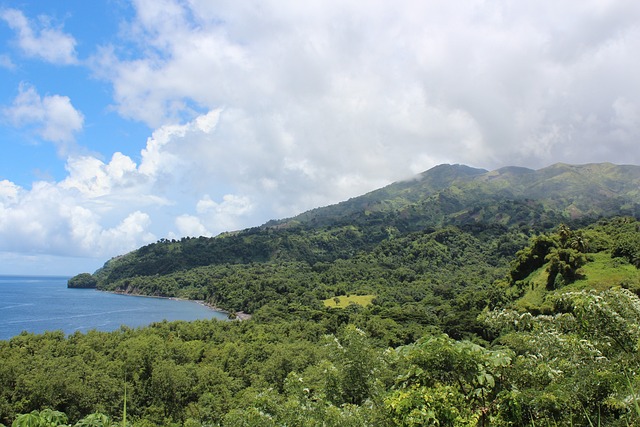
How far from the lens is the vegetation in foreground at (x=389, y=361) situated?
23.0 ft


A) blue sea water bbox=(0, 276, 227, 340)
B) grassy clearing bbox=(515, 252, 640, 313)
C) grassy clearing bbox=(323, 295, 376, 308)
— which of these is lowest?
grassy clearing bbox=(323, 295, 376, 308)

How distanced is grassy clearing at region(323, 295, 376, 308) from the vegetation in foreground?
3.82 m

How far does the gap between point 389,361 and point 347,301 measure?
3580 inches

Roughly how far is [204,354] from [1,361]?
65.8 feet

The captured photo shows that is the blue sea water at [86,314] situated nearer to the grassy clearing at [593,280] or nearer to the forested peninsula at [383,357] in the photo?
the forested peninsula at [383,357]

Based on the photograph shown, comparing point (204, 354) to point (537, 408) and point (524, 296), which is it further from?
point (537, 408)

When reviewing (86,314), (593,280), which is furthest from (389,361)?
(86,314)

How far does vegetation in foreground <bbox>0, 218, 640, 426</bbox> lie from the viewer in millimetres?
7004

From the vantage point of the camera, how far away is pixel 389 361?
41.7 feet

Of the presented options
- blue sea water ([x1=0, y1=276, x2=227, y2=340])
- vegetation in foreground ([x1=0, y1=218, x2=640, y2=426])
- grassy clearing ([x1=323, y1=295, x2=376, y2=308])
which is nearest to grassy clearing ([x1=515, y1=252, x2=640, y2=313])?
vegetation in foreground ([x1=0, y1=218, x2=640, y2=426])

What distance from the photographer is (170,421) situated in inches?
1226

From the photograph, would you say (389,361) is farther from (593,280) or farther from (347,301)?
(347,301)

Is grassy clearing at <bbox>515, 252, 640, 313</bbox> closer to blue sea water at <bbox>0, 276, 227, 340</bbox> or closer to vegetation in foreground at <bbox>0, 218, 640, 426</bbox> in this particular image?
vegetation in foreground at <bbox>0, 218, 640, 426</bbox>

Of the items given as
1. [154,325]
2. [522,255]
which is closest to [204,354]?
[154,325]
